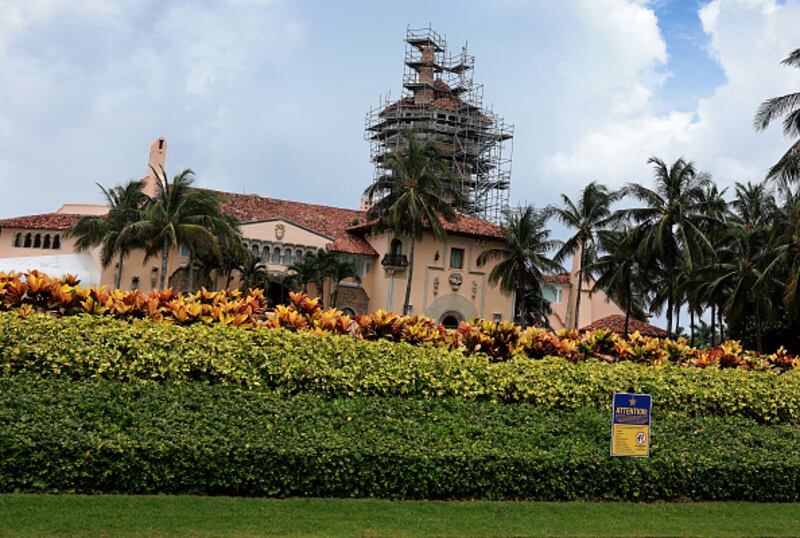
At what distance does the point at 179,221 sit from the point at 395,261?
12.6m

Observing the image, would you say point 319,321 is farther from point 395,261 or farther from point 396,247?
point 396,247

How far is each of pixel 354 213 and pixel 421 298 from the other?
8815mm

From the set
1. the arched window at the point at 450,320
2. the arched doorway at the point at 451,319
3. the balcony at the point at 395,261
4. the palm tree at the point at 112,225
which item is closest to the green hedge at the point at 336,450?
the palm tree at the point at 112,225

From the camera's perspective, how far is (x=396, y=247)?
45.5m

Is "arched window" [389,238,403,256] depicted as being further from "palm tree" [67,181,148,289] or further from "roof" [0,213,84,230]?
"roof" [0,213,84,230]

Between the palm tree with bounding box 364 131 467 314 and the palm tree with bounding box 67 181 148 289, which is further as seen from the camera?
the palm tree with bounding box 364 131 467 314

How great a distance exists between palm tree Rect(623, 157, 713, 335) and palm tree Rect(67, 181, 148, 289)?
23.4 m

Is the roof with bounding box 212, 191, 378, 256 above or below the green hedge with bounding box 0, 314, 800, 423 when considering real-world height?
above

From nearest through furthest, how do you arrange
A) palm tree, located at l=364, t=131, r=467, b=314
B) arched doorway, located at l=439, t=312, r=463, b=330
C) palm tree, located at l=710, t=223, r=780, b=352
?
palm tree, located at l=710, t=223, r=780, b=352 < palm tree, located at l=364, t=131, r=467, b=314 < arched doorway, located at l=439, t=312, r=463, b=330

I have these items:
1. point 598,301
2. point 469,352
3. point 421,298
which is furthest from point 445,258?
point 469,352

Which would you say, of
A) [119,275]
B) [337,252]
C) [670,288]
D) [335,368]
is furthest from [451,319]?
[335,368]

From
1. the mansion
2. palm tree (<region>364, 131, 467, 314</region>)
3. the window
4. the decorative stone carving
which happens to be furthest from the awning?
the window

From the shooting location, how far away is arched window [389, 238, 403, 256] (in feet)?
149

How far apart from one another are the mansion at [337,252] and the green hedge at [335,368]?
30711 millimetres
